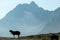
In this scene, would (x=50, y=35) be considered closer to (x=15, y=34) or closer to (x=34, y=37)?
(x=34, y=37)

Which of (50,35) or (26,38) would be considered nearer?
(50,35)

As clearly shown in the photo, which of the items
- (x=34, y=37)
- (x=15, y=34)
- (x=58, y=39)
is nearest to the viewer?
(x=58, y=39)

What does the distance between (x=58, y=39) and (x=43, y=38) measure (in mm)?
3020

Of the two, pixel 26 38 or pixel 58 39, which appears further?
pixel 26 38

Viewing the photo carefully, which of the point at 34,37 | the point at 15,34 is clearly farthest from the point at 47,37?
the point at 15,34

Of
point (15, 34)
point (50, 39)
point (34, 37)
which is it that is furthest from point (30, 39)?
point (15, 34)

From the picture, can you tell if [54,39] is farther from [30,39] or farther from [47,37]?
[30,39]

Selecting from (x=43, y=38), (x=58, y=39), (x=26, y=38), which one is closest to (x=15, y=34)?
(x=26, y=38)

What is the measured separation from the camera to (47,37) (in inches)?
1357

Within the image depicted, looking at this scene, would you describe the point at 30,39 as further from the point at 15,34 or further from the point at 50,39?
the point at 15,34

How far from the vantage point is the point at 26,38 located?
3669 cm

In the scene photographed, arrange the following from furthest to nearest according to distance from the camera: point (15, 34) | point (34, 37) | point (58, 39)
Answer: point (15, 34) → point (34, 37) → point (58, 39)

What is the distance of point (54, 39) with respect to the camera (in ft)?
110

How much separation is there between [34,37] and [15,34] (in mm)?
9735
